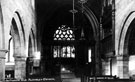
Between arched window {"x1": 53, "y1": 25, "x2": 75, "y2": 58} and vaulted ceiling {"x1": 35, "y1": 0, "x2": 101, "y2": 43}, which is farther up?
vaulted ceiling {"x1": 35, "y1": 0, "x2": 101, "y2": 43}

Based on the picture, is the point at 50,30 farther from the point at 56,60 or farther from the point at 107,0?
the point at 107,0

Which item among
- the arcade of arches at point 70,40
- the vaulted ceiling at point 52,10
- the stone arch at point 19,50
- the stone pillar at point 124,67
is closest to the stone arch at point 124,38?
the arcade of arches at point 70,40

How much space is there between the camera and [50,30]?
1106 inches

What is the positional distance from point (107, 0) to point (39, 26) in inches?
310

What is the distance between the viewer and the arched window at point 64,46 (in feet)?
94.3

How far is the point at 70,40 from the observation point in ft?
93.9

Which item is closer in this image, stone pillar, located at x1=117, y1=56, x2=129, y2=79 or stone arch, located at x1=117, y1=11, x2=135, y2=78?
stone arch, located at x1=117, y1=11, x2=135, y2=78

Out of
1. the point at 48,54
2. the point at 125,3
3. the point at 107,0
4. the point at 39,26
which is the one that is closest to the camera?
the point at 125,3

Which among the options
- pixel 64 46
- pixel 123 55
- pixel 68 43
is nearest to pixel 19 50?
pixel 123 55

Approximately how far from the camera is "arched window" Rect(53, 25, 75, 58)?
28750 mm

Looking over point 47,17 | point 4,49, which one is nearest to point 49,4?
point 47,17

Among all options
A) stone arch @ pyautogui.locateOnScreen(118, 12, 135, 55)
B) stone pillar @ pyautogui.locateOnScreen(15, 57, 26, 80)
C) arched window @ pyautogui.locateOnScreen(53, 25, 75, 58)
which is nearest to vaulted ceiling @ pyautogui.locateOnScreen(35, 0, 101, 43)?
arched window @ pyautogui.locateOnScreen(53, 25, 75, 58)

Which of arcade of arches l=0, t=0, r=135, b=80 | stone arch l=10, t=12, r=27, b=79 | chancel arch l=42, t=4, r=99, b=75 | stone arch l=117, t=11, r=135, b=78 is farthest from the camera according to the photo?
chancel arch l=42, t=4, r=99, b=75

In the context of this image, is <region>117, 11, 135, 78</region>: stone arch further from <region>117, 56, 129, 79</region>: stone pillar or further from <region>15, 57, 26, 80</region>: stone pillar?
<region>15, 57, 26, 80</region>: stone pillar
